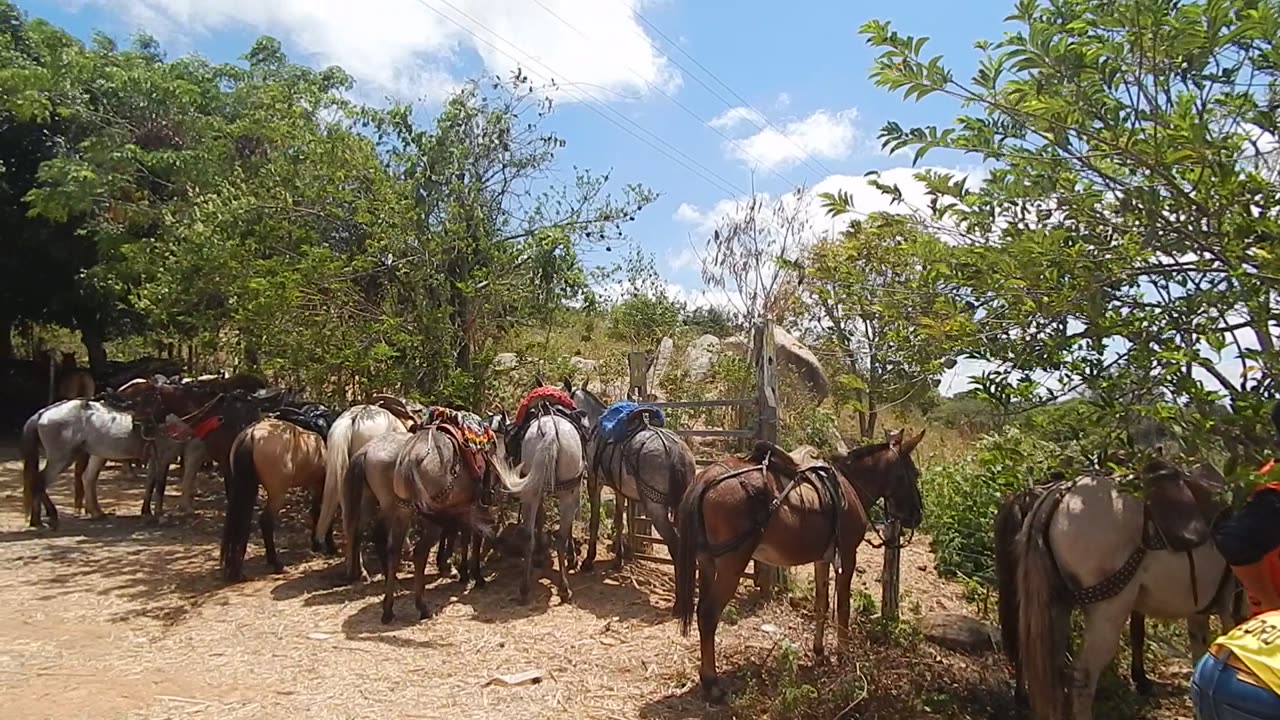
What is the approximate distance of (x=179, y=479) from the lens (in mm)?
11734

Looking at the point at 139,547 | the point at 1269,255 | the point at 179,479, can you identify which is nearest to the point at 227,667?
the point at 139,547

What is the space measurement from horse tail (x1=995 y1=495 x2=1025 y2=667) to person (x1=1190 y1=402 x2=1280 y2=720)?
2.33m

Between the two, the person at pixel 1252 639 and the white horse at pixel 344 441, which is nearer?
the person at pixel 1252 639

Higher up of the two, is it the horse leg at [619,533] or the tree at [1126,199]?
the tree at [1126,199]

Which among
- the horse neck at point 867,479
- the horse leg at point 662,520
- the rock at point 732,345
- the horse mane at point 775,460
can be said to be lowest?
the horse leg at point 662,520

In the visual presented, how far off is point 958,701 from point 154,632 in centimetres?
552

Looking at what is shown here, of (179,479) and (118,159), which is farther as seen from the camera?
(179,479)

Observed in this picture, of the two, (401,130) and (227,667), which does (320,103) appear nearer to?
(401,130)

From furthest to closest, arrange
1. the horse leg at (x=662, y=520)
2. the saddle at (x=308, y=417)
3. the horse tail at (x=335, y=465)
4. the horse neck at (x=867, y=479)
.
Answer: the saddle at (x=308, y=417)
the horse tail at (x=335, y=465)
the horse leg at (x=662, y=520)
the horse neck at (x=867, y=479)

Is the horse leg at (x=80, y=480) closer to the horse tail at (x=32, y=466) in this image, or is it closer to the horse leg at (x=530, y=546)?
the horse tail at (x=32, y=466)

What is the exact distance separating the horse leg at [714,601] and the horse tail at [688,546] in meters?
0.14

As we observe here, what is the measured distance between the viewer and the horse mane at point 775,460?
4.92 m

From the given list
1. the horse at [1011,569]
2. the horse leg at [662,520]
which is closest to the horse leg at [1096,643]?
the horse at [1011,569]

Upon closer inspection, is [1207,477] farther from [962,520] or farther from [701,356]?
[701,356]
